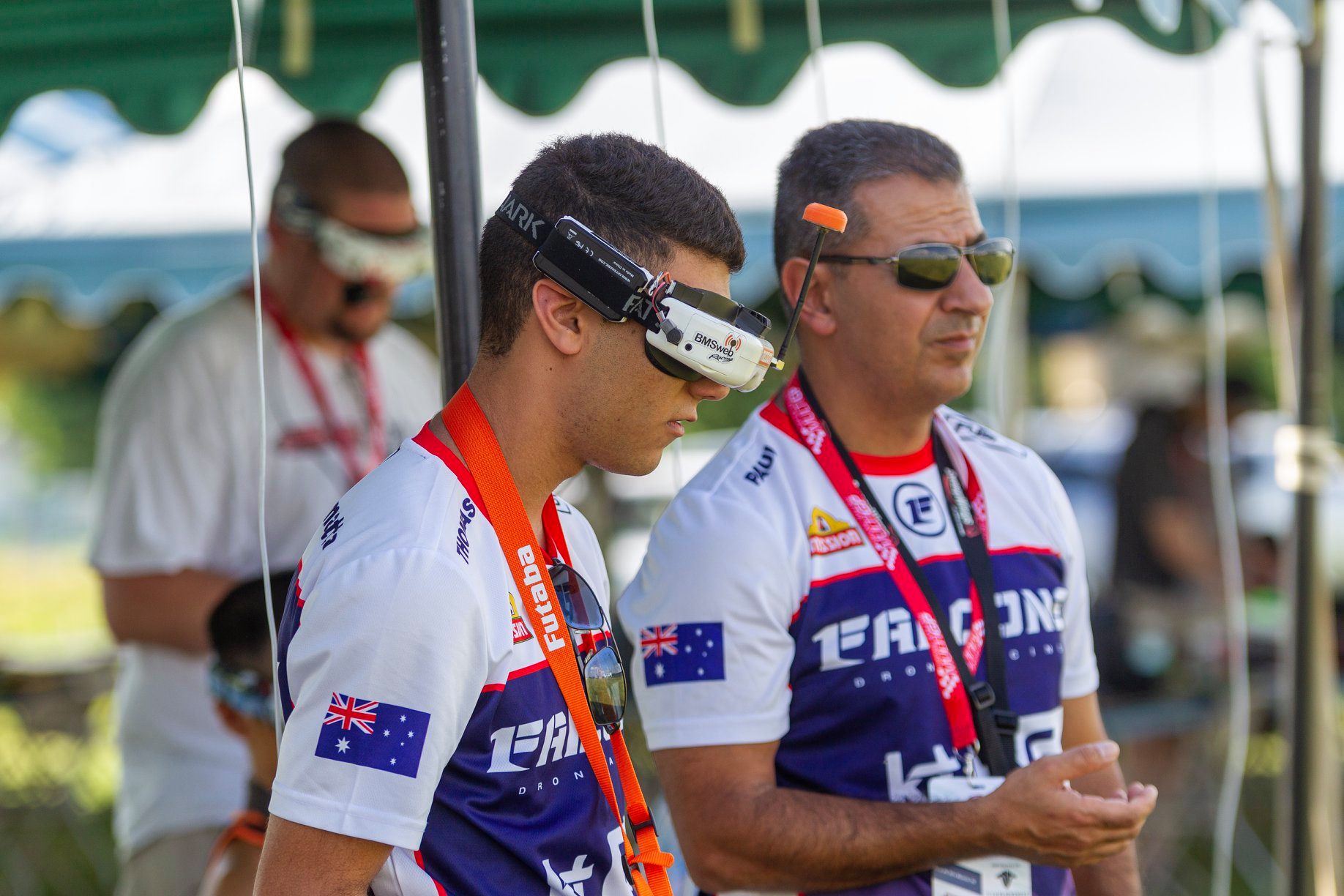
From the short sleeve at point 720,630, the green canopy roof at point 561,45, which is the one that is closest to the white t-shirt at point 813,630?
the short sleeve at point 720,630

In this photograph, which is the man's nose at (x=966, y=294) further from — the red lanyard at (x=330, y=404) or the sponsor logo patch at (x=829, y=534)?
the red lanyard at (x=330, y=404)

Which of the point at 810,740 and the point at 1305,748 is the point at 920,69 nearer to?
the point at 1305,748

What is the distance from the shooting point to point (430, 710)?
127cm

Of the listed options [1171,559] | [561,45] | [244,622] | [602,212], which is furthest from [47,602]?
[602,212]

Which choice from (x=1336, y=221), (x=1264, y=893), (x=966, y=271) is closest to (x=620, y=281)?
(x=966, y=271)

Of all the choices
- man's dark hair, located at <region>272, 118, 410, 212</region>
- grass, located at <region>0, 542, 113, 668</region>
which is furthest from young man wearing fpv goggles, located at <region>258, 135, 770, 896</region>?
grass, located at <region>0, 542, 113, 668</region>

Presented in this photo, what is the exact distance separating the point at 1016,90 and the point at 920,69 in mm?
1763

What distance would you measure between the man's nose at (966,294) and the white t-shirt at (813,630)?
1.01 ft

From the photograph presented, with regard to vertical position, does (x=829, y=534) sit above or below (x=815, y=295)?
below

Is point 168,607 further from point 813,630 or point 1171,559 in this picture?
point 1171,559

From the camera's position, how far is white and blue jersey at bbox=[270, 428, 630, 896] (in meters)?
1.25

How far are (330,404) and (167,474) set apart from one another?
1.33ft

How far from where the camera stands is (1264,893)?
610 cm

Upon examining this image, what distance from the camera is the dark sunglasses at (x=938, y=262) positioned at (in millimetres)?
2070
